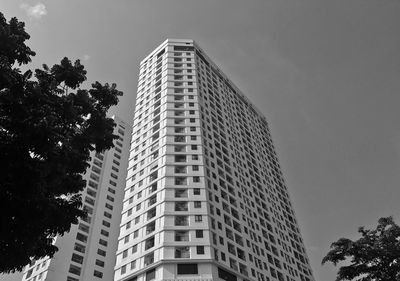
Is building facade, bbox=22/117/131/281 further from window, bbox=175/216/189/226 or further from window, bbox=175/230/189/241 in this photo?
window, bbox=175/230/189/241

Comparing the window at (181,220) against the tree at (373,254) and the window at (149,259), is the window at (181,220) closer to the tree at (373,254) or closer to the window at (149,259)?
the window at (149,259)

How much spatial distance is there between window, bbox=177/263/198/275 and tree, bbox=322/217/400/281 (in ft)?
75.3

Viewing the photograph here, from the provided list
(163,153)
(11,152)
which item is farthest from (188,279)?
(11,152)

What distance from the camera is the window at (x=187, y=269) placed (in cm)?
3903

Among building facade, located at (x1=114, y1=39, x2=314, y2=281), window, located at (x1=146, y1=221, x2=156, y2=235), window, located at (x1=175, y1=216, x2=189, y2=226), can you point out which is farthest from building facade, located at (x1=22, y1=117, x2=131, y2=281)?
window, located at (x1=175, y1=216, x2=189, y2=226)

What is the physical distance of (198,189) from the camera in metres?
48.0

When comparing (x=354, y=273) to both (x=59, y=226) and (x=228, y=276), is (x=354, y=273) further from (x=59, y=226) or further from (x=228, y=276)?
(x=228, y=276)

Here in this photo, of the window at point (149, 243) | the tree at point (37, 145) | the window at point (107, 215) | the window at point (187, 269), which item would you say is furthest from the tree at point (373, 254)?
the window at point (107, 215)

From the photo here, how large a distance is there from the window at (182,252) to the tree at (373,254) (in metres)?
23.9

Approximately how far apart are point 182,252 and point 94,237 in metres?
30.8

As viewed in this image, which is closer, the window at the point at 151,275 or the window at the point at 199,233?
the window at the point at 151,275

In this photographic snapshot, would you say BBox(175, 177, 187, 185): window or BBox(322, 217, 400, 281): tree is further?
BBox(175, 177, 187, 185): window

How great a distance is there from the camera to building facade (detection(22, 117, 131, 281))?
2322 inches

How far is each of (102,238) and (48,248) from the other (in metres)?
57.6
